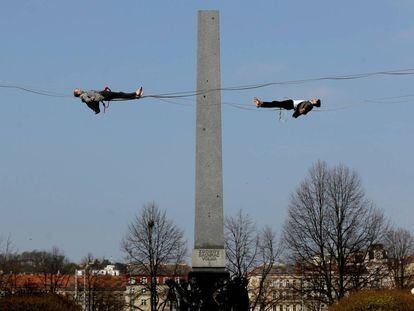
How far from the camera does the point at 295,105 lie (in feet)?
40.2

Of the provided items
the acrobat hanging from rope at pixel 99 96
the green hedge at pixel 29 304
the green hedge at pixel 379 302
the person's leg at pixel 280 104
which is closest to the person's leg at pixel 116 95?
the acrobat hanging from rope at pixel 99 96

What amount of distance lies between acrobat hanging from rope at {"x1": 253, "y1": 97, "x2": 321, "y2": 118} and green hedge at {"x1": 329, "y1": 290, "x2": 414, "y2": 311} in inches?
419

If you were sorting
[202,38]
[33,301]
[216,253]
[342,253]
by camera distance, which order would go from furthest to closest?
1. [342,253]
2. [33,301]
3. [202,38]
4. [216,253]

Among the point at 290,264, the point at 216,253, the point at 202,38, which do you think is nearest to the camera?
the point at 216,253

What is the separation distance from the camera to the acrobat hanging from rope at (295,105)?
1220cm

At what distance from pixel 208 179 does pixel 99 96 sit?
9.65 ft

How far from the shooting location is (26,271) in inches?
3607

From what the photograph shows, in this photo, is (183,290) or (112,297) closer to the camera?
(183,290)

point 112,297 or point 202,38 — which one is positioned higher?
point 202,38

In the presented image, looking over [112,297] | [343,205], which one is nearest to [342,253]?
[343,205]

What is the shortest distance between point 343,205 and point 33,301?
18.1 metres

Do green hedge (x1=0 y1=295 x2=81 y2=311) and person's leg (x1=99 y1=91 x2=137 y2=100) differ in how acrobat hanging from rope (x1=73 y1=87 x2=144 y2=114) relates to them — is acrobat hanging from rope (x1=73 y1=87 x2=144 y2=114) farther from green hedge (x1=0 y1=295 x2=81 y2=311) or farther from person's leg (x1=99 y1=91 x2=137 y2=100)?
green hedge (x1=0 y1=295 x2=81 y2=311)

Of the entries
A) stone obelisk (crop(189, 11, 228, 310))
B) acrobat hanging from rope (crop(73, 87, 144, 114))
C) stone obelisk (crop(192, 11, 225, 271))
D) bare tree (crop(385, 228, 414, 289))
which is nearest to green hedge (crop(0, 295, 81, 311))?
stone obelisk (crop(189, 11, 228, 310))

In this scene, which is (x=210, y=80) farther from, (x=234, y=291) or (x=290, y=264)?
(x=290, y=264)
